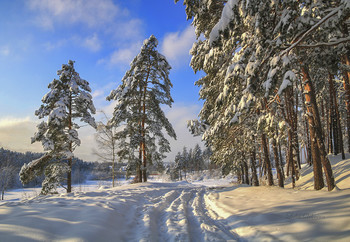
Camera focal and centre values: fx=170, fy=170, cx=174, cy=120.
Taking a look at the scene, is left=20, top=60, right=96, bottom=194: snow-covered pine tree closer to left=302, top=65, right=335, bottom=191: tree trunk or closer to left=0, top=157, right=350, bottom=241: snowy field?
left=0, top=157, right=350, bottom=241: snowy field

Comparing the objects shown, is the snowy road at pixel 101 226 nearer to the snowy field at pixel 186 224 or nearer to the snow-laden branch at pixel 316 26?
the snowy field at pixel 186 224

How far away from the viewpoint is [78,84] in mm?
13195

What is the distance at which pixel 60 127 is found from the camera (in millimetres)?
11172

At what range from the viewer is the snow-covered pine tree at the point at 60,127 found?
10.7m

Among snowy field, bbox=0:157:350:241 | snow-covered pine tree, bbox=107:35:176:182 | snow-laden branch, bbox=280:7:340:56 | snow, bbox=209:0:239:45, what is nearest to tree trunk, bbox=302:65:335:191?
snowy field, bbox=0:157:350:241

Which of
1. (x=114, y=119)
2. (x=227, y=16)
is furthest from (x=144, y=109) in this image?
(x=227, y=16)

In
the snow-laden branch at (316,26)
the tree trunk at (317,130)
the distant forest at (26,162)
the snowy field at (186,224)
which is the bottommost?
the distant forest at (26,162)

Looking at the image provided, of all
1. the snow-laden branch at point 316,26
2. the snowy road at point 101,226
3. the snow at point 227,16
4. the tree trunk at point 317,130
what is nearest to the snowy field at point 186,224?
the snowy road at point 101,226

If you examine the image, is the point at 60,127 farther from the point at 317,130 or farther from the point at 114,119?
the point at 317,130

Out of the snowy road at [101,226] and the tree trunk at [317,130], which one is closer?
the snowy road at [101,226]

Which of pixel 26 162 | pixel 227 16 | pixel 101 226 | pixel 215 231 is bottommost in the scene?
pixel 26 162

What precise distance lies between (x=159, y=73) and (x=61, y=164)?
992cm

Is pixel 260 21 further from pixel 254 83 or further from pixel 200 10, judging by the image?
pixel 200 10

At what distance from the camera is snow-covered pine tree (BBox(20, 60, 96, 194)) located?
35.0ft
